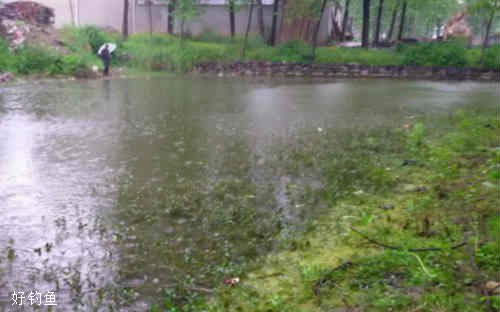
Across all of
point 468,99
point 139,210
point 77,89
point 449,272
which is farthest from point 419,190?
point 77,89

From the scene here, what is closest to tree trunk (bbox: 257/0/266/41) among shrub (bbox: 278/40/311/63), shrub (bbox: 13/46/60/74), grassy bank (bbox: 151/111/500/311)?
shrub (bbox: 278/40/311/63)

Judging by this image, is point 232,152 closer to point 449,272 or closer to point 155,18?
point 449,272

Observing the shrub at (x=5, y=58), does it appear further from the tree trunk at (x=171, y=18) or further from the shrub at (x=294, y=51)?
the shrub at (x=294, y=51)

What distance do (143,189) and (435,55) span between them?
2324cm

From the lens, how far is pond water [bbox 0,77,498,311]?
3822mm

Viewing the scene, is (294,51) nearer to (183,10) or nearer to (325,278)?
(183,10)

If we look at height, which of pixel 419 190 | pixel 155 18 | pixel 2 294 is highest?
pixel 155 18

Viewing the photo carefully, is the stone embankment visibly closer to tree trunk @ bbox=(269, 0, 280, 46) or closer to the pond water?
tree trunk @ bbox=(269, 0, 280, 46)

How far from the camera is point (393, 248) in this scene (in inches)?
136

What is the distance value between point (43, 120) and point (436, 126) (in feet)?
26.2

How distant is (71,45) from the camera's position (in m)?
24.5

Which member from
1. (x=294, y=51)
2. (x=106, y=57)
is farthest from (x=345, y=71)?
(x=106, y=57)

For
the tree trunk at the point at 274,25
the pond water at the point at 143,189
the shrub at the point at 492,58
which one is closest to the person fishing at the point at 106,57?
the pond water at the point at 143,189

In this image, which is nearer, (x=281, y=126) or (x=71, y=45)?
(x=281, y=126)
